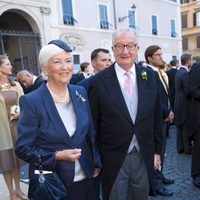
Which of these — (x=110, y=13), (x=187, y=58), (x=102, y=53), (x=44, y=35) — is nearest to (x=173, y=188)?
(x=102, y=53)

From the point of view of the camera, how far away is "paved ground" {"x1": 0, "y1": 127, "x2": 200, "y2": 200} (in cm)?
361

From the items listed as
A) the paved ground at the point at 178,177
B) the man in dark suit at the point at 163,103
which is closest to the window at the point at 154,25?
the paved ground at the point at 178,177

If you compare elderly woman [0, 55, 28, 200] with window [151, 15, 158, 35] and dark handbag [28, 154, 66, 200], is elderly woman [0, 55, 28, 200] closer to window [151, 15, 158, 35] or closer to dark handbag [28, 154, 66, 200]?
dark handbag [28, 154, 66, 200]

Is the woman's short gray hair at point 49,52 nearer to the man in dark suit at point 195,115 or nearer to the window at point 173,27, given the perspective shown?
the man in dark suit at point 195,115

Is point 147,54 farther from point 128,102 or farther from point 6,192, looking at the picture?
point 6,192

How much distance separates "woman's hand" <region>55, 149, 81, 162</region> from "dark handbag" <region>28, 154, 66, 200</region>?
0.42 ft

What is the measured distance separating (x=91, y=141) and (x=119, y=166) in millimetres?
365

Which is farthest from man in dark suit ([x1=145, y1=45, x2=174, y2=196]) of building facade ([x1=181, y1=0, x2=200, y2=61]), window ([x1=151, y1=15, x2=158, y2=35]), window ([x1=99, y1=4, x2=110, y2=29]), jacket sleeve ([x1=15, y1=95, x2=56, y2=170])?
building facade ([x1=181, y1=0, x2=200, y2=61])

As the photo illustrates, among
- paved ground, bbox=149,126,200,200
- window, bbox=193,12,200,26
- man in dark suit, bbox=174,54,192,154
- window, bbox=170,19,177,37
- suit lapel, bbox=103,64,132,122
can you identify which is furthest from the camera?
window, bbox=193,12,200,26

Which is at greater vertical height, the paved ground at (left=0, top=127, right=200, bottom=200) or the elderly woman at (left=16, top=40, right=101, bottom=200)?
the elderly woman at (left=16, top=40, right=101, bottom=200)

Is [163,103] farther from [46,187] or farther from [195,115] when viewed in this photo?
[46,187]

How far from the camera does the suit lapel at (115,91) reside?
219 cm

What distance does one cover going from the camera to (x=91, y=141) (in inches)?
83.0

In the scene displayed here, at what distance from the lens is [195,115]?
3.77 meters
